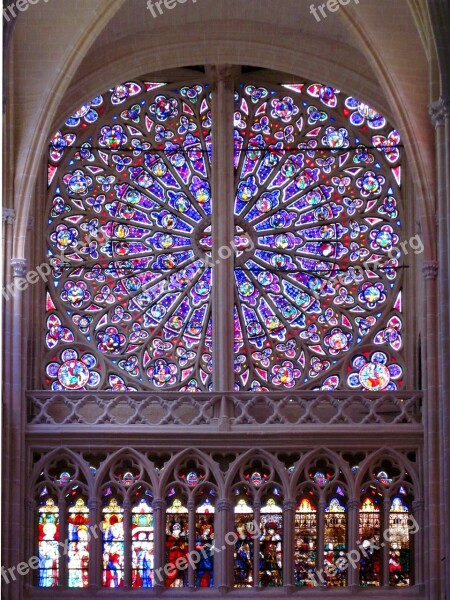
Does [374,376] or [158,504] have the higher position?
[374,376]

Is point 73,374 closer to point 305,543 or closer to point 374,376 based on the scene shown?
point 305,543

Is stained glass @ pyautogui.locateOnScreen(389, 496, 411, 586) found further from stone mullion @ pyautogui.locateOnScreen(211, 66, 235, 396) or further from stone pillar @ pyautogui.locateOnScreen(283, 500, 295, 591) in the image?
stone mullion @ pyautogui.locateOnScreen(211, 66, 235, 396)

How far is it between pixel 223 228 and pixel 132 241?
123 cm

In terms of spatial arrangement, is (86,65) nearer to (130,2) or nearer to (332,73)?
(130,2)

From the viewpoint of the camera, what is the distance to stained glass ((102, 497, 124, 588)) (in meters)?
14.4

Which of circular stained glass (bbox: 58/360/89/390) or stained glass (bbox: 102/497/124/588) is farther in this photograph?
circular stained glass (bbox: 58/360/89/390)

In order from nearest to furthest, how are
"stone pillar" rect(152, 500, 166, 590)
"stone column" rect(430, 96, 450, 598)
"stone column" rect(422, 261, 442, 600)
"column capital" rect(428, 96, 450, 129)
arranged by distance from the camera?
"stone column" rect(430, 96, 450, 598)
"column capital" rect(428, 96, 450, 129)
"stone column" rect(422, 261, 442, 600)
"stone pillar" rect(152, 500, 166, 590)

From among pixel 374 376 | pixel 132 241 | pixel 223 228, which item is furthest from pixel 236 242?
pixel 374 376

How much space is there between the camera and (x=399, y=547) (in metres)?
14.6

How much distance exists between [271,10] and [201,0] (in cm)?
92

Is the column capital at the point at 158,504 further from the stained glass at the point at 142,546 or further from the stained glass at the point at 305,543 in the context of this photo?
the stained glass at the point at 305,543

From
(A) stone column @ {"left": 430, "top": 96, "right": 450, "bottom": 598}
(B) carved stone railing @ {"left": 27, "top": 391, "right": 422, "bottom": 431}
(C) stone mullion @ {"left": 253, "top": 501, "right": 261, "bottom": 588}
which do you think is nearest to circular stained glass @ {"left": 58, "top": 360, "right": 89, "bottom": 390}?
(B) carved stone railing @ {"left": 27, "top": 391, "right": 422, "bottom": 431}

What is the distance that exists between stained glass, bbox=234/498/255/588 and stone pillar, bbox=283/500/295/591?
0.42 metres

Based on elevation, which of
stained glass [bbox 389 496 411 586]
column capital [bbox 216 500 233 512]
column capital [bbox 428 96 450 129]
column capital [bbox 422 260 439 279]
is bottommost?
stained glass [bbox 389 496 411 586]
